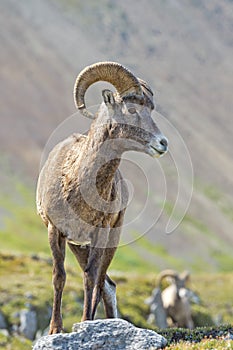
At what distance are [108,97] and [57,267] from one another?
400cm

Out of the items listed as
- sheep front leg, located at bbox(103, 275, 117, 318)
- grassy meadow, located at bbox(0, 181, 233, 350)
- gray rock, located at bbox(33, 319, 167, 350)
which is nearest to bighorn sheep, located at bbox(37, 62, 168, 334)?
sheep front leg, located at bbox(103, 275, 117, 318)

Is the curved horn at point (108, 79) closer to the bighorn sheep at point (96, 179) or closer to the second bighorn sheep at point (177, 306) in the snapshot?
the bighorn sheep at point (96, 179)

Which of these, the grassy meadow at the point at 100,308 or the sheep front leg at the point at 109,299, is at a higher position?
the grassy meadow at the point at 100,308

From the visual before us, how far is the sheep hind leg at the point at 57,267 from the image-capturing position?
18125 millimetres

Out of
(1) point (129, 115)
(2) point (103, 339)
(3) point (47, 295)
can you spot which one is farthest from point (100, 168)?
(3) point (47, 295)

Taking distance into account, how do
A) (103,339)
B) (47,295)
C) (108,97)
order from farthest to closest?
(47,295) → (108,97) → (103,339)

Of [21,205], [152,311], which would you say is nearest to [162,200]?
[152,311]

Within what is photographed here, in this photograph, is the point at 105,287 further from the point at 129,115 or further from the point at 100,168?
the point at 129,115

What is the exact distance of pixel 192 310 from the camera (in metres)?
43.5

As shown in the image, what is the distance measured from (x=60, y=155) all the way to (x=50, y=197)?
4.00ft

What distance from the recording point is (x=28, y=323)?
34.6 meters

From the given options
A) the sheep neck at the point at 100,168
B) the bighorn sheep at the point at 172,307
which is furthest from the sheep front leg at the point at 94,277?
the bighorn sheep at the point at 172,307

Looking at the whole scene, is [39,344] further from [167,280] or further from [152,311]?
[167,280]

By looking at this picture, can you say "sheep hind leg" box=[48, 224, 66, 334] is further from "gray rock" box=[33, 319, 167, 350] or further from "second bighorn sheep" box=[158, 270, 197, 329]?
"second bighorn sheep" box=[158, 270, 197, 329]
